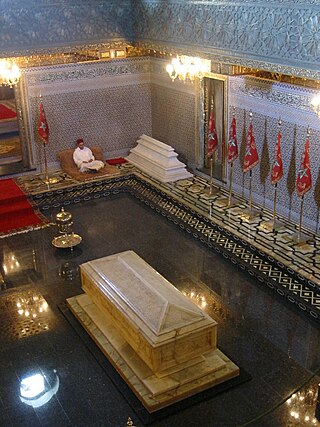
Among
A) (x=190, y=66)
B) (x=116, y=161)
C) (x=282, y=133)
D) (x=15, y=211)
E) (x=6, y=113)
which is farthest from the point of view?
(x=6, y=113)

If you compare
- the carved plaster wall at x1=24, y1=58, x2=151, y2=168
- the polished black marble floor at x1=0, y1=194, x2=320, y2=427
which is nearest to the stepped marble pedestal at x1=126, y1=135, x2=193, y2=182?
the carved plaster wall at x1=24, y1=58, x2=151, y2=168

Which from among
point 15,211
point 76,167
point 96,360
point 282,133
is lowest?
point 96,360

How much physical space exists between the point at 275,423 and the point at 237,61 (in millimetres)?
4515

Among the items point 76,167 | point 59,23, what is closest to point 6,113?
point 76,167

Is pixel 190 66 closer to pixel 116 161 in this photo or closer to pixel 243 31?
pixel 243 31

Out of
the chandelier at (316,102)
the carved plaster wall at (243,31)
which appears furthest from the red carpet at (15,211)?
the chandelier at (316,102)

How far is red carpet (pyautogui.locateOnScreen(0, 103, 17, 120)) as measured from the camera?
42.7 feet

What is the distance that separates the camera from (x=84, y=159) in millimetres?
10023

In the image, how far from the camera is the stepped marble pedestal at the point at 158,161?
9.59 metres

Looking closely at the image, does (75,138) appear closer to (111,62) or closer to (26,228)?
(111,62)

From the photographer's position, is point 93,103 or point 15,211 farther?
point 93,103

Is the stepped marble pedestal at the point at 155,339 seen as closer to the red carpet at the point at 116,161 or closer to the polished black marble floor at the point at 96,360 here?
the polished black marble floor at the point at 96,360

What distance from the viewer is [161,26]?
8.78 metres

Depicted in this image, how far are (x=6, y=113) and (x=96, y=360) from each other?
955cm
